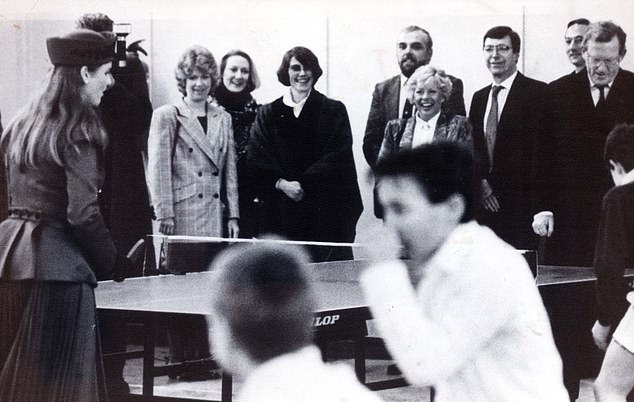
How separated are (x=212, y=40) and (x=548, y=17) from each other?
1.43 metres

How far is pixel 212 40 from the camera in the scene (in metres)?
4.73

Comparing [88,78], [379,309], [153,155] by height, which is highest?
[88,78]

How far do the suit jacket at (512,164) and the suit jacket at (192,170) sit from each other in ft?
3.61

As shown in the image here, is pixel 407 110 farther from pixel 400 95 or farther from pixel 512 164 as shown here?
pixel 512 164

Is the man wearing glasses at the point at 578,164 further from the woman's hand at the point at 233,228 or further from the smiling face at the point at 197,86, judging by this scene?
the smiling face at the point at 197,86

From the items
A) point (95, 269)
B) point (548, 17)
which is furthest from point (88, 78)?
point (548, 17)

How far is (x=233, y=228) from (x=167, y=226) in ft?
0.98

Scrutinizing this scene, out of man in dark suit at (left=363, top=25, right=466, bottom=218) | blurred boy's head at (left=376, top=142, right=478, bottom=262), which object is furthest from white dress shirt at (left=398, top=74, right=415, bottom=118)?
blurred boy's head at (left=376, top=142, right=478, bottom=262)

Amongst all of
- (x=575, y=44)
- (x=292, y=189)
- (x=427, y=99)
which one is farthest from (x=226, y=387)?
(x=575, y=44)

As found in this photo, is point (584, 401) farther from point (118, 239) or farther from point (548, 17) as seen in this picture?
point (118, 239)

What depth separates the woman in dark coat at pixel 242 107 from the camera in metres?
4.71

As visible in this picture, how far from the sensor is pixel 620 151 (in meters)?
4.40

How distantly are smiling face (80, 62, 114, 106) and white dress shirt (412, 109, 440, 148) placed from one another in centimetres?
134

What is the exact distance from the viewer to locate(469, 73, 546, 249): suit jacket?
4.47 metres
